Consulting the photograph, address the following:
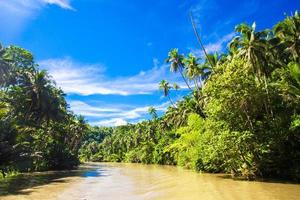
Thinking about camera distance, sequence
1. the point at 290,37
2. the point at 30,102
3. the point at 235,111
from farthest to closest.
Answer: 1. the point at 30,102
2. the point at 290,37
3. the point at 235,111

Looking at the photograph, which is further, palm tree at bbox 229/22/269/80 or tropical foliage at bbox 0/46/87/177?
tropical foliage at bbox 0/46/87/177

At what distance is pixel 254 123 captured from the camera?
29109 millimetres

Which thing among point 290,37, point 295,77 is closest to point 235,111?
point 295,77

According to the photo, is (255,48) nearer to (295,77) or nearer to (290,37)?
(290,37)

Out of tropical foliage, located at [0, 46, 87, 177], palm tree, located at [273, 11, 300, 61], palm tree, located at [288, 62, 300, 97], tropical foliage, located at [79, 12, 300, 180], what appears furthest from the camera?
tropical foliage, located at [0, 46, 87, 177]

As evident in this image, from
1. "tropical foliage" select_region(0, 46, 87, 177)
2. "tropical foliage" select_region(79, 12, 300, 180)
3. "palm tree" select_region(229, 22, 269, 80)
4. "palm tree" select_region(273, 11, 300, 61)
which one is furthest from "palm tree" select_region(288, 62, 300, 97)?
"tropical foliage" select_region(0, 46, 87, 177)

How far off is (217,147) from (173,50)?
3439 cm

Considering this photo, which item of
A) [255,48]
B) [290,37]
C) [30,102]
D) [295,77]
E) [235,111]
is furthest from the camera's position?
[30,102]

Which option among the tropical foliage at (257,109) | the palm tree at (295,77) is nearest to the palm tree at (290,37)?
the tropical foliage at (257,109)

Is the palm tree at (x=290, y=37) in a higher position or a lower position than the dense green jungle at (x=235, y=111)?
higher

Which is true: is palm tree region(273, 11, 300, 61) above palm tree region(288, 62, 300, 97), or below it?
above

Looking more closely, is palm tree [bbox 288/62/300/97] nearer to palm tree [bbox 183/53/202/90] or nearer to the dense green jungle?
the dense green jungle

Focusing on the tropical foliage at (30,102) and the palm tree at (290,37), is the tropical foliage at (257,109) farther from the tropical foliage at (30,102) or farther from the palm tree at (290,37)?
the tropical foliage at (30,102)

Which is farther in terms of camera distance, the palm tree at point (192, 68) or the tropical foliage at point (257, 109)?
the palm tree at point (192, 68)
